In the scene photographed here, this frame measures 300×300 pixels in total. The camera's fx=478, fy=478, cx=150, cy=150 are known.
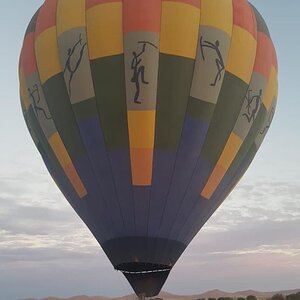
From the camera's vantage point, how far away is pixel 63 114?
12914 mm

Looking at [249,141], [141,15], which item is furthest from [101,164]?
[249,141]

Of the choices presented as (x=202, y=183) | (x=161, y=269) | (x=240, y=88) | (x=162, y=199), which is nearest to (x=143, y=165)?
(x=162, y=199)

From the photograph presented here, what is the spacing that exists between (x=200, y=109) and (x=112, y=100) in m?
2.28

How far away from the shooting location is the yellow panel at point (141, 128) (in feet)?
39.4

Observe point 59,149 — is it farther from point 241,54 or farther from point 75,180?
point 241,54

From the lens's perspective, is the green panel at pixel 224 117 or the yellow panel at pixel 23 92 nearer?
the green panel at pixel 224 117

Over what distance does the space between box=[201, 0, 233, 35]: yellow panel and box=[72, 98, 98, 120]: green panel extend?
11.7ft

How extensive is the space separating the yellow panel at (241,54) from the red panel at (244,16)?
0.18 metres

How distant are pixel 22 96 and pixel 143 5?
5.16m

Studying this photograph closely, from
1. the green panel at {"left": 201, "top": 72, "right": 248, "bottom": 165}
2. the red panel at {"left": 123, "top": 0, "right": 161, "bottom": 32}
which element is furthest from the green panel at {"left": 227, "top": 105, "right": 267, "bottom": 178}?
the red panel at {"left": 123, "top": 0, "right": 161, "bottom": 32}

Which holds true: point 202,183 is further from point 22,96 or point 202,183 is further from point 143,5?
point 22,96

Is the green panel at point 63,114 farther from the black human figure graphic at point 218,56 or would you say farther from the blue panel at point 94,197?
the black human figure graphic at point 218,56

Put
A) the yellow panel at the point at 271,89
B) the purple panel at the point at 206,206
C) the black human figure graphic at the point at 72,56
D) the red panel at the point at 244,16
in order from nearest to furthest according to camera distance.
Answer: the black human figure graphic at the point at 72,56
the purple panel at the point at 206,206
the red panel at the point at 244,16
the yellow panel at the point at 271,89

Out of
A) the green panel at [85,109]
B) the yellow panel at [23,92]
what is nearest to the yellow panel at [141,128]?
the green panel at [85,109]
